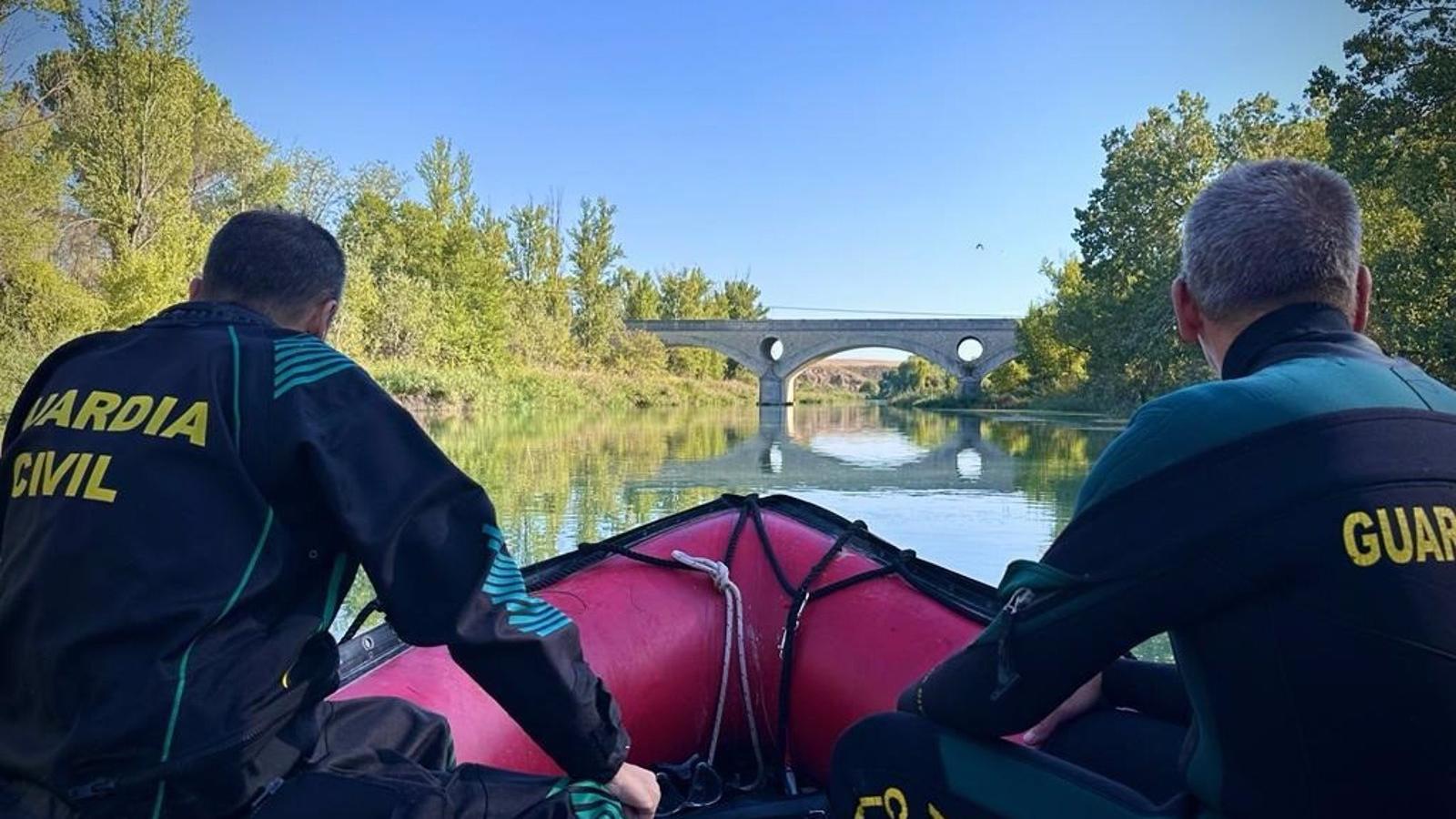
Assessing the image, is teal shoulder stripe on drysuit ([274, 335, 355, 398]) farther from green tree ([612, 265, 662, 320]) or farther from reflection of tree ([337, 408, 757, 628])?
green tree ([612, 265, 662, 320])

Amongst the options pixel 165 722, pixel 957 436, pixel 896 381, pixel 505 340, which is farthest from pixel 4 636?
pixel 896 381

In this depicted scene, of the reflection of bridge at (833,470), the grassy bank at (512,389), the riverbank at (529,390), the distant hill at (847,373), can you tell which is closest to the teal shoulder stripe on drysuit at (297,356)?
the reflection of bridge at (833,470)

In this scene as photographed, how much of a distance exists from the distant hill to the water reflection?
7768 cm

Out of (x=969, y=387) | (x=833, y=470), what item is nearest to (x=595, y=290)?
(x=969, y=387)

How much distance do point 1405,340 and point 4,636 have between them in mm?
13857

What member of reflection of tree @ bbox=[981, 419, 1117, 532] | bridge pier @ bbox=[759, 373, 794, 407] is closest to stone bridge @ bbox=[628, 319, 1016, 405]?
bridge pier @ bbox=[759, 373, 794, 407]

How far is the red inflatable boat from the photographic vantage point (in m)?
2.25

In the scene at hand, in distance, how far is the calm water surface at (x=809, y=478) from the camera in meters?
6.49

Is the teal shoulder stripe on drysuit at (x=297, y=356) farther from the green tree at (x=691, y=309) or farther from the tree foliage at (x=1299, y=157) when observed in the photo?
the green tree at (x=691, y=309)

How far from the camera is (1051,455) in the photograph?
12977mm

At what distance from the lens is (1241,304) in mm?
1136

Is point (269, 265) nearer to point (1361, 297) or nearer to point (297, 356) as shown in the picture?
point (297, 356)

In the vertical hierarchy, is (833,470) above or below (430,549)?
below

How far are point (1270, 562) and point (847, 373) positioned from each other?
10811 cm
